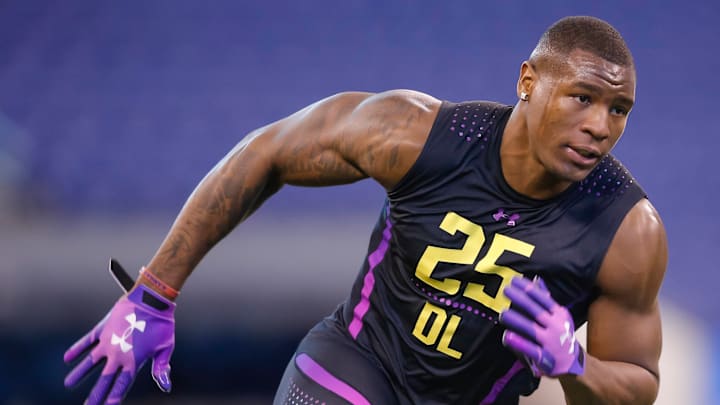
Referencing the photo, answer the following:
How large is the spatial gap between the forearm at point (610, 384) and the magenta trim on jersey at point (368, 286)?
550mm

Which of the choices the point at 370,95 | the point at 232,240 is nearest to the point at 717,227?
the point at 232,240

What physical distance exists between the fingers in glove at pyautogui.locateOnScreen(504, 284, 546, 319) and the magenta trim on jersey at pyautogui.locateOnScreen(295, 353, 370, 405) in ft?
1.74

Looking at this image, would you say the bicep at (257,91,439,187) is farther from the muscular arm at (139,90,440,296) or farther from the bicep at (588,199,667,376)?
the bicep at (588,199,667,376)

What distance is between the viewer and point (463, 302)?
2.33m

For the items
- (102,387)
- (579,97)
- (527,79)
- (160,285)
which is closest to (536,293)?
(579,97)

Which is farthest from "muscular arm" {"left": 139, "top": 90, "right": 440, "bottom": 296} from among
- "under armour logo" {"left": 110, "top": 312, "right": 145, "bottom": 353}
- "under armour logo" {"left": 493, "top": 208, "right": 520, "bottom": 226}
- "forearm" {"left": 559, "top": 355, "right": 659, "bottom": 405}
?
"forearm" {"left": 559, "top": 355, "right": 659, "bottom": 405}

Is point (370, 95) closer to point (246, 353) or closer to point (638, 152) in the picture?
point (246, 353)

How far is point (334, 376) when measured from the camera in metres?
2.38

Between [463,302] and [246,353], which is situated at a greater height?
[463,302]

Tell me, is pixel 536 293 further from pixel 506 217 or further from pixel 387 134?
pixel 387 134

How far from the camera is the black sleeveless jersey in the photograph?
88.6 inches

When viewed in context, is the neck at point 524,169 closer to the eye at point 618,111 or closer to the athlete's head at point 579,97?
the athlete's head at point 579,97

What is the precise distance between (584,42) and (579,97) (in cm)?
13

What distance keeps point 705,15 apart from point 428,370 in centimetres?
557
